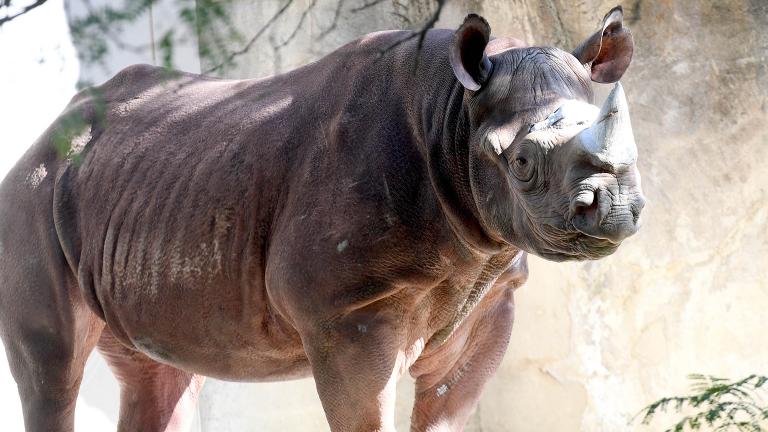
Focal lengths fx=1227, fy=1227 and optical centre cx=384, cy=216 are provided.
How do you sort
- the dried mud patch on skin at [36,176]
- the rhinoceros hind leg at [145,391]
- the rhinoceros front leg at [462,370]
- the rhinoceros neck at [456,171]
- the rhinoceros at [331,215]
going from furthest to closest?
the rhinoceros hind leg at [145,391] < the dried mud patch on skin at [36,176] < the rhinoceros front leg at [462,370] < the rhinoceros neck at [456,171] < the rhinoceros at [331,215]

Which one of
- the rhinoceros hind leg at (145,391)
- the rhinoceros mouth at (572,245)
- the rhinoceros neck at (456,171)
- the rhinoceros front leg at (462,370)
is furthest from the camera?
the rhinoceros hind leg at (145,391)

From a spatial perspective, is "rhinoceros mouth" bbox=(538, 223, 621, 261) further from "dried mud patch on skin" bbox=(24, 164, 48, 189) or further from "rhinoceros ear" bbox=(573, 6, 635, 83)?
"dried mud patch on skin" bbox=(24, 164, 48, 189)

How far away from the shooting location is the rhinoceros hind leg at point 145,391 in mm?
4223

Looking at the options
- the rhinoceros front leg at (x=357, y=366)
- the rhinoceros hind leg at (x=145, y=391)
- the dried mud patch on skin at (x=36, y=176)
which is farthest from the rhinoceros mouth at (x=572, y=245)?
the rhinoceros hind leg at (x=145, y=391)

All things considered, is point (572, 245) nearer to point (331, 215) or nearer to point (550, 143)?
point (550, 143)

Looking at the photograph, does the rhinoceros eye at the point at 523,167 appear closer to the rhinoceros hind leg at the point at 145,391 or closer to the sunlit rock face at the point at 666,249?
the rhinoceros hind leg at the point at 145,391

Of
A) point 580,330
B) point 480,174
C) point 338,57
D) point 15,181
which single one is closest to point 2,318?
point 15,181

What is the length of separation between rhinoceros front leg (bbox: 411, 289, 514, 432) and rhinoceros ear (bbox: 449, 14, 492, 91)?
0.80 metres

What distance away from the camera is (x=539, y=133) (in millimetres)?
Result: 2662

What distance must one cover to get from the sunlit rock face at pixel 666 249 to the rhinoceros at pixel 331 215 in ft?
5.08

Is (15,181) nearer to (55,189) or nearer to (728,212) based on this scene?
(55,189)

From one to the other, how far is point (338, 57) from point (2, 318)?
55.4 inches

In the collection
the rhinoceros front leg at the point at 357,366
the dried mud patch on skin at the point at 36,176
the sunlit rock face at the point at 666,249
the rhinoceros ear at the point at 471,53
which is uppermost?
the rhinoceros ear at the point at 471,53

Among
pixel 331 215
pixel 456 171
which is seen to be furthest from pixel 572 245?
pixel 331 215
